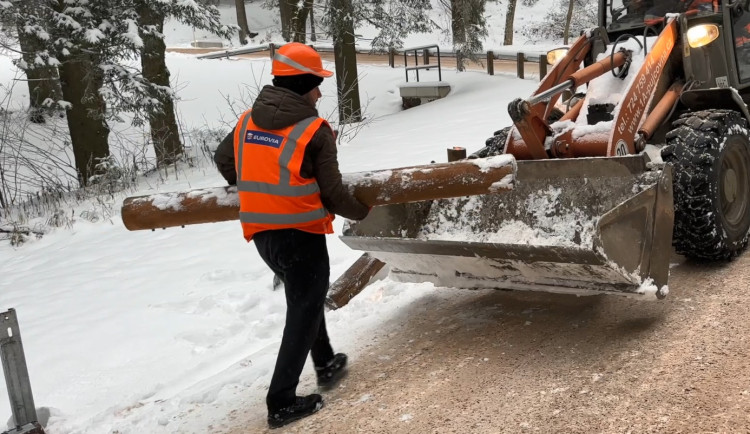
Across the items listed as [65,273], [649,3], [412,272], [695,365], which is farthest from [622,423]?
[65,273]

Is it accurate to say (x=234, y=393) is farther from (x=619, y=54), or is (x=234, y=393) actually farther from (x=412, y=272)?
(x=619, y=54)

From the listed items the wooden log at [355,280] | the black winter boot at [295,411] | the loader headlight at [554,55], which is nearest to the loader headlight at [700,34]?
the loader headlight at [554,55]

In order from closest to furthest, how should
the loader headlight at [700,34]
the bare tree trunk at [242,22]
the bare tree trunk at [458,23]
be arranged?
the loader headlight at [700,34] → the bare tree trunk at [458,23] → the bare tree trunk at [242,22]

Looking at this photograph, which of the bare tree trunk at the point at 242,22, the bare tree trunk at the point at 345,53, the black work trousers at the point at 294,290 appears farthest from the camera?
the bare tree trunk at the point at 242,22

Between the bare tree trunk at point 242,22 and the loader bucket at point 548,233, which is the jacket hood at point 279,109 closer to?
the loader bucket at point 548,233

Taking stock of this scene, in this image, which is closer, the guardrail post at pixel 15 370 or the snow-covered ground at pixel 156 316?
the guardrail post at pixel 15 370

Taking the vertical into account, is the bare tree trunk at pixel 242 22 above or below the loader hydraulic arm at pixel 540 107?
above

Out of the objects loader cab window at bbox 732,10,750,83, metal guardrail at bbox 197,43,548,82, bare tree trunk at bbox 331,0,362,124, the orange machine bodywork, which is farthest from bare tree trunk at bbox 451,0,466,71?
the orange machine bodywork

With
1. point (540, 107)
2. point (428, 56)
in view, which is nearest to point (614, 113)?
point (540, 107)

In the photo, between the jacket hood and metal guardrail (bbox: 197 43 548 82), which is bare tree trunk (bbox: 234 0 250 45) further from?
the jacket hood

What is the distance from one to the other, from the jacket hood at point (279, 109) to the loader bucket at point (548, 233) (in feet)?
4.19

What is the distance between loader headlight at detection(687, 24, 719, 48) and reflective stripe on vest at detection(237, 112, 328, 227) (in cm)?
351

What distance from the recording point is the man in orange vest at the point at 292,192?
3555 millimetres

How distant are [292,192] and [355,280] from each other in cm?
187
